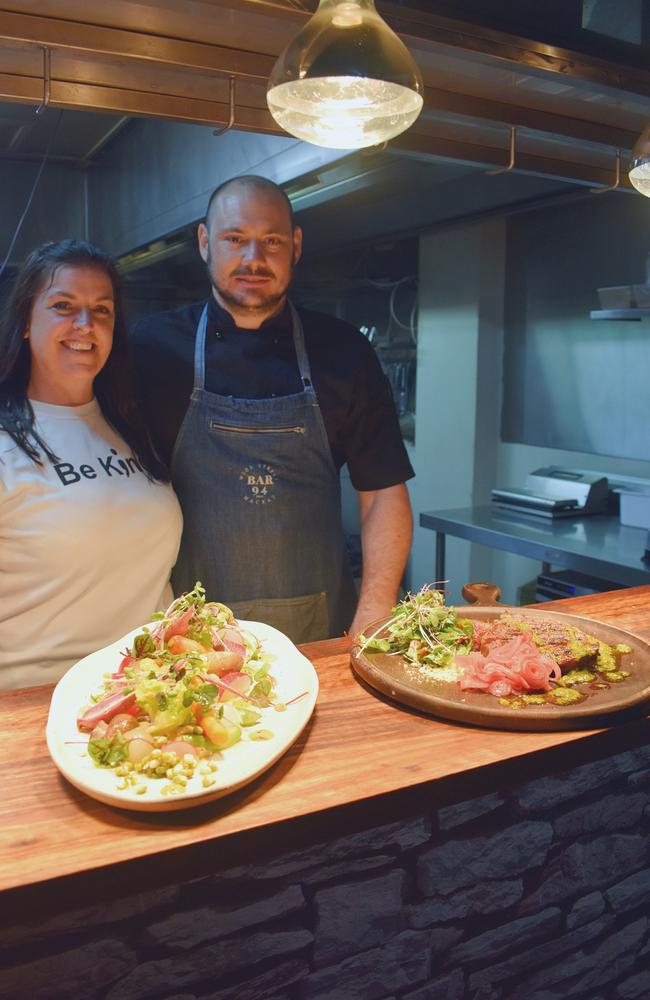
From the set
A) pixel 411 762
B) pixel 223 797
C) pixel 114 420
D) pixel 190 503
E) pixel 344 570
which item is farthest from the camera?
pixel 344 570

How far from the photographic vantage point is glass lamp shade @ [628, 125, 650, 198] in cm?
184

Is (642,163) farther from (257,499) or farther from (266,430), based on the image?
(257,499)

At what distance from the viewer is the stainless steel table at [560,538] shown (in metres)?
3.45

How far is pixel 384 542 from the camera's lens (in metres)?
Result: 2.56

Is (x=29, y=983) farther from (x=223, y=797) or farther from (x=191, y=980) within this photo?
(x=223, y=797)

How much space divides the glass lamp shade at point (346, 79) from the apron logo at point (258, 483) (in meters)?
1.11

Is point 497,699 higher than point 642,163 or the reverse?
the reverse

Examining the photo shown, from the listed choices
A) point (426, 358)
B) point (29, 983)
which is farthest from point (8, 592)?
point (426, 358)

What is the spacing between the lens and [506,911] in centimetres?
163

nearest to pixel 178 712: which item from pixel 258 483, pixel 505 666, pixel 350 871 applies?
pixel 350 871

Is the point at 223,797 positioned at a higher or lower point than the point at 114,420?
lower

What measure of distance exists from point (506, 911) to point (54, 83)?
1.80m

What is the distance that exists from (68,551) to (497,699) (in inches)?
40.5

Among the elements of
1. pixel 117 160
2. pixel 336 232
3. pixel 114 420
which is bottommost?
pixel 114 420
